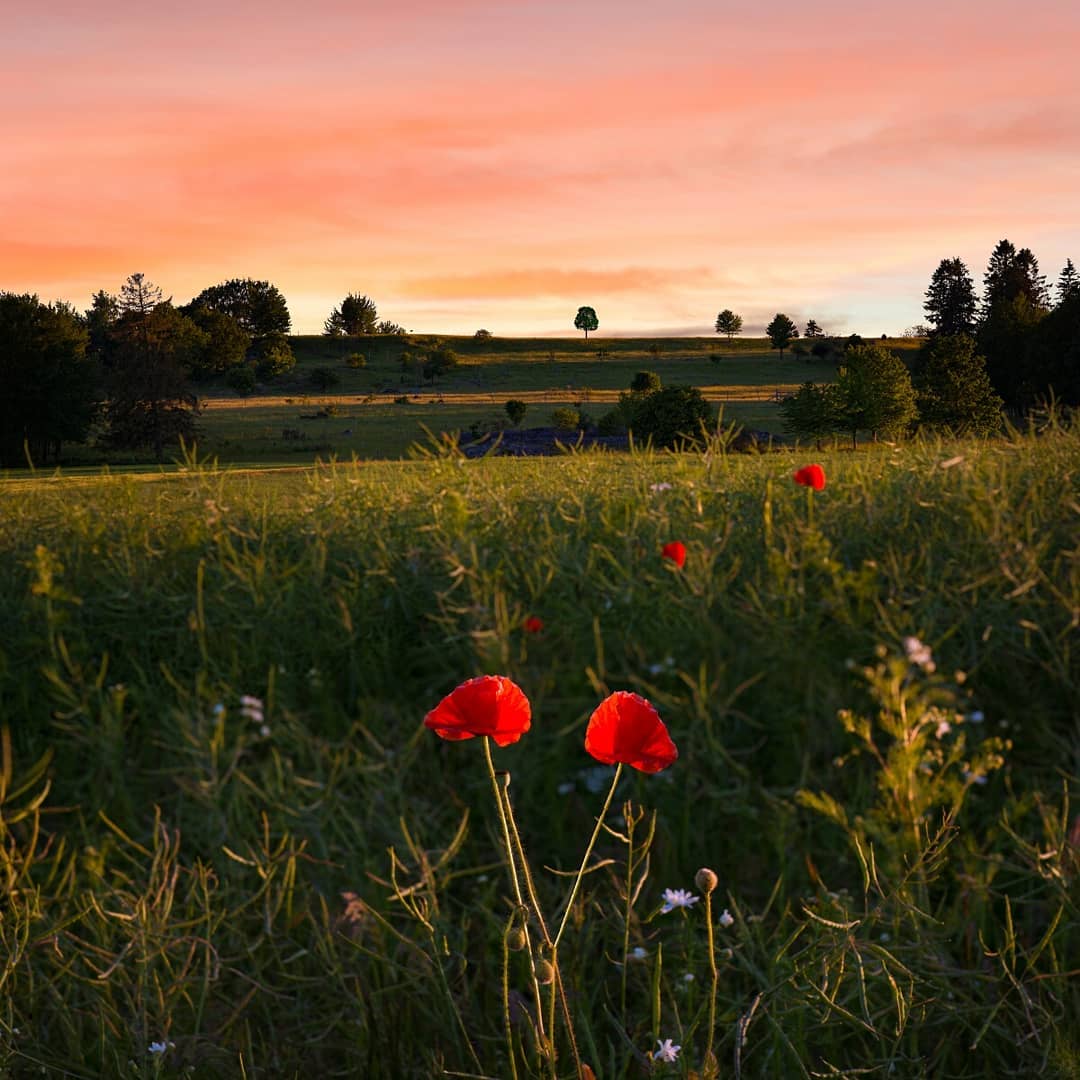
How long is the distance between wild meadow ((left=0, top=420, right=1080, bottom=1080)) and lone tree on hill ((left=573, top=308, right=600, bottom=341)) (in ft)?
333

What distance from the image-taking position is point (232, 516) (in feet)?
18.2

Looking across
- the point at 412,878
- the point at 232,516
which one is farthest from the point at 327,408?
the point at 412,878

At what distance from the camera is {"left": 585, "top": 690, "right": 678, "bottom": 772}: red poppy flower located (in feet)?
4.25

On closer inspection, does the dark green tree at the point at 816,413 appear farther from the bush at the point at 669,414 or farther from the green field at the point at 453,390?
the bush at the point at 669,414

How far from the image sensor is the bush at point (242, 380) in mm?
54531

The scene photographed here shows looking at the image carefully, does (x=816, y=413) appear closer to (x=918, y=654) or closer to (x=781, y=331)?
(x=918, y=654)

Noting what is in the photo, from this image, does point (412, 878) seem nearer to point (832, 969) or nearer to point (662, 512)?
point (832, 969)

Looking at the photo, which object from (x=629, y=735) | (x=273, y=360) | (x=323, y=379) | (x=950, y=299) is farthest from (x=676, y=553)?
(x=950, y=299)

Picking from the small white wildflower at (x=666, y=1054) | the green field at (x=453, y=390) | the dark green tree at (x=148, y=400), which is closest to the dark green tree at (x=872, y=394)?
the green field at (x=453, y=390)

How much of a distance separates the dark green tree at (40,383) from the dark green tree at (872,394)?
25387 millimetres

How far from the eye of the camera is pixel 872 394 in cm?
3281

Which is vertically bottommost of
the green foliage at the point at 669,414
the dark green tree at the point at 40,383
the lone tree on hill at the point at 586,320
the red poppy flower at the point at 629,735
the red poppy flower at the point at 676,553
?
the red poppy flower at the point at 676,553

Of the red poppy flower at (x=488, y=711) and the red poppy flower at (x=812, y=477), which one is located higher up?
the red poppy flower at (x=812, y=477)

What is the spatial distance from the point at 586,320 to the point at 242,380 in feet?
186
